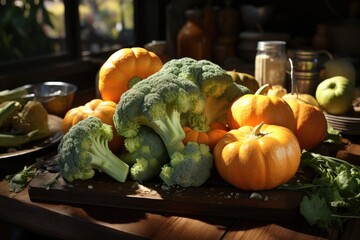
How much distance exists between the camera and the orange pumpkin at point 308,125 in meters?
1.09

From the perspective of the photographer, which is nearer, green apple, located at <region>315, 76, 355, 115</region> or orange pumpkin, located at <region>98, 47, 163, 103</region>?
orange pumpkin, located at <region>98, 47, 163, 103</region>

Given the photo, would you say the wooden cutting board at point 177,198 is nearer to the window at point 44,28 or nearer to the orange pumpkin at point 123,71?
the orange pumpkin at point 123,71

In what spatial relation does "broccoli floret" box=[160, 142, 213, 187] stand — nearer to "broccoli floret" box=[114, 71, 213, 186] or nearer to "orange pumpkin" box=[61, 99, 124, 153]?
"broccoli floret" box=[114, 71, 213, 186]

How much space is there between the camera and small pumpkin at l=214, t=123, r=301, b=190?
852 millimetres

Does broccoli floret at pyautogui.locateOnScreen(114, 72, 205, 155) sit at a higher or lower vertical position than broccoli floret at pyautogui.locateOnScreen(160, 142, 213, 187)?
higher

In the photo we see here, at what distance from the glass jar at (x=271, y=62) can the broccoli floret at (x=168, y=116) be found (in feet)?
2.40

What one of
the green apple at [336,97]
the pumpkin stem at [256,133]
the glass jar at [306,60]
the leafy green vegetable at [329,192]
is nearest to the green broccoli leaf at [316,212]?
the leafy green vegetable at [329,192]

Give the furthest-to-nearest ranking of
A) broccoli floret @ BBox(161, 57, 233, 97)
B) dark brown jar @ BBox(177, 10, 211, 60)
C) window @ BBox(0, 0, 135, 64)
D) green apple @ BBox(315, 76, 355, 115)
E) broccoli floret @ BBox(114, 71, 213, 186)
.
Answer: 1. dark brown jar @ BBox(177, 10, 211, 60)
2. window @ BBox(0, 0, 135, 64)
3. green apple @ BBox(315, 76, 355, 115)
4. broccoli floret @ BBox(161, 57, 233, 97)
5. broccoli floret @ BBox(114, 71, 213, 186)

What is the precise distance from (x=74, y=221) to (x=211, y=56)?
2140 mm

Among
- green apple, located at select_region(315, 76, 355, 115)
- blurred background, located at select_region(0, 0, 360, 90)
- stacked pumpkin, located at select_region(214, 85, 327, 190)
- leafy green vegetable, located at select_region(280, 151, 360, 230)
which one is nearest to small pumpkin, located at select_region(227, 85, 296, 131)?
stacked pumpkin, located at select_region(214, 85, 327, 190)

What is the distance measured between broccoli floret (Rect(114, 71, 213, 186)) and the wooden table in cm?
10

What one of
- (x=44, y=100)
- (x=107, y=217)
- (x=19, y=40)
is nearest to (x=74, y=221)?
(x=107, y=217)

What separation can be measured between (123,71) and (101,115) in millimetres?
150

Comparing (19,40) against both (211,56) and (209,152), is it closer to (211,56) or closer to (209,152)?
(211,56)
